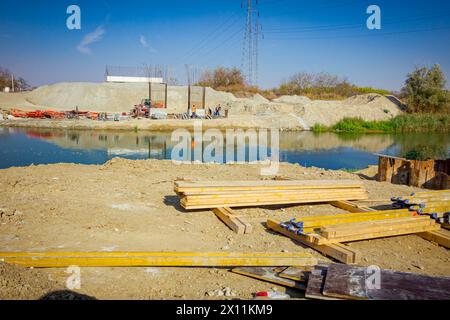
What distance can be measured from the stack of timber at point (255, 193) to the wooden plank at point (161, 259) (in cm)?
233

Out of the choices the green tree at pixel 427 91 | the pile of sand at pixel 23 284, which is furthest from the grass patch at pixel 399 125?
the pile of sand at pixel 23 284

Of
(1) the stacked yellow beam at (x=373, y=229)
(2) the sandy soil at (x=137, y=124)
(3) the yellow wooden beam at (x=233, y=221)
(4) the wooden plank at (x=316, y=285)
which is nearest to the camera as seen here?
(4) the wooden plank at (x=316, y=285)

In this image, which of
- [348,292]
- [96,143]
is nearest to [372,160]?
Answer: [96,143]

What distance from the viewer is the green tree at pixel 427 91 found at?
42469 millimetres

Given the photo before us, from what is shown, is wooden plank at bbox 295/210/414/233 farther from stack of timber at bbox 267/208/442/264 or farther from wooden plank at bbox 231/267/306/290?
wooden plank at bbox 231/267/306/290

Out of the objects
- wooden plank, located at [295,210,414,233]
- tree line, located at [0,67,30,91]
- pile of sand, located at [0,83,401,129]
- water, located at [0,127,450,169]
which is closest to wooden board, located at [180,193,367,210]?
wooden plank, located at [295,210,414,233]

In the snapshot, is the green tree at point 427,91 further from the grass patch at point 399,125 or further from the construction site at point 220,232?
the construction site at point 220,232

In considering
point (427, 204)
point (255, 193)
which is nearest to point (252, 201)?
point (255, 193)

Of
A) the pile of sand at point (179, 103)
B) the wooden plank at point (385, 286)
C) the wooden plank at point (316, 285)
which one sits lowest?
the wooden plank at point (316, 285)

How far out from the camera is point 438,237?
635 centimetres

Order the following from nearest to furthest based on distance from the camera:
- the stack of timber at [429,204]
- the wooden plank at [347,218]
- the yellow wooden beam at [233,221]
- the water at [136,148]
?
the wooden plank at [347,218] < the yellow wooden beam at [233,221] < the stack of timber at [429,204] < the water at [136,148]

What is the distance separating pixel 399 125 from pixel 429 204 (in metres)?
33.6
